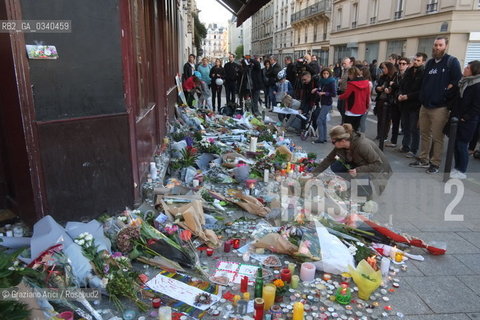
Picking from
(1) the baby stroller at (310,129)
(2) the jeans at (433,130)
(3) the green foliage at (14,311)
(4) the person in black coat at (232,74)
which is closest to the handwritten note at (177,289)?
(3) the green foliage at (14,311)

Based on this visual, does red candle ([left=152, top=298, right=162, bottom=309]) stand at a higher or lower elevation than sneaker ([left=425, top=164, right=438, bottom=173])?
lower

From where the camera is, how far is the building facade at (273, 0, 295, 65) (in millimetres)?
50250

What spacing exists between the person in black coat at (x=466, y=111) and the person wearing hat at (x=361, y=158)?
1.97 meters

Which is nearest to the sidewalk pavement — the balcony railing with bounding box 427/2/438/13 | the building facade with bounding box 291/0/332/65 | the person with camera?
the person with camera

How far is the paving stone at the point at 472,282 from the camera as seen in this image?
10.4ft

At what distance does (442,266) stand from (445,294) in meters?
0.49

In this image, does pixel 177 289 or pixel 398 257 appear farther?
pixel 398 257

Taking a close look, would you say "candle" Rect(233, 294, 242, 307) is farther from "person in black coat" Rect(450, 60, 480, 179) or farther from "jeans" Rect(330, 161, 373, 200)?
"person in black coat" Rect(450, 60, 480, 179)

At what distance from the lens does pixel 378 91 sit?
8055 mm

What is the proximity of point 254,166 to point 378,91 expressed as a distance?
3.80 metres

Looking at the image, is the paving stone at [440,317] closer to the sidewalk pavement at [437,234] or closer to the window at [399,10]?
the sidewalk pavement at [437,234]

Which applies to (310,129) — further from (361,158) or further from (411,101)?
(361,158)

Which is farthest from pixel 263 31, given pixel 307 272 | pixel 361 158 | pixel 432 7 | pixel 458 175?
pixel 307 272

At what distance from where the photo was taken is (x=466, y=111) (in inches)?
223
